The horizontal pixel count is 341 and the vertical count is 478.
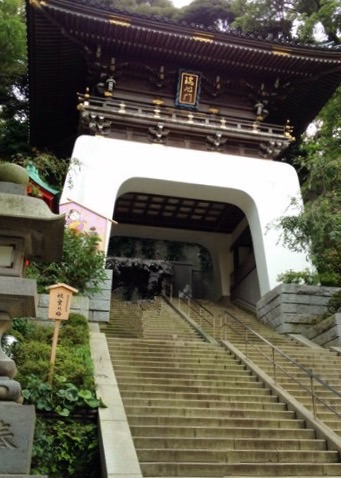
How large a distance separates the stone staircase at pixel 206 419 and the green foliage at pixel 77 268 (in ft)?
7.07

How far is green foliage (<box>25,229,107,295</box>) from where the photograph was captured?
11.0 metres

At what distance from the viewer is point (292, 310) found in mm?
13234

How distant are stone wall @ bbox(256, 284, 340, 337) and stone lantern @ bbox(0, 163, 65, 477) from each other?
914cm

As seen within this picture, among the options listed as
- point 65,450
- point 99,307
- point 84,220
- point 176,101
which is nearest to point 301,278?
point 99,307

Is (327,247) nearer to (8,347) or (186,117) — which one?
(186,117)

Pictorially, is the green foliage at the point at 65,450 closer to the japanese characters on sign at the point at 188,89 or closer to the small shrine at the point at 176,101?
the small shrine at the point at 176,101

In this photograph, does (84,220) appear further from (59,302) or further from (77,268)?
(59,302)

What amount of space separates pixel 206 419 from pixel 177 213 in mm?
14679

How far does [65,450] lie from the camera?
18.4 ft

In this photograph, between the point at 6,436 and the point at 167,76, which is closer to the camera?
the point at 6,436

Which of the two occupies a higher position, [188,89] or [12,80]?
[12,80]

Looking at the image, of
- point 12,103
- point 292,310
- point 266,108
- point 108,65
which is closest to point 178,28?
point 108,65

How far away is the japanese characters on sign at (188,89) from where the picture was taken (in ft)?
55.5

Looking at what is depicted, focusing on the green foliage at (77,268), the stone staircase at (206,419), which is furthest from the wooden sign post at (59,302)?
the green foliage at (77,268)
